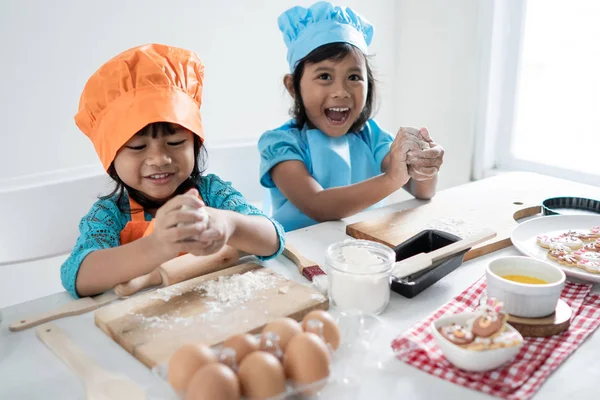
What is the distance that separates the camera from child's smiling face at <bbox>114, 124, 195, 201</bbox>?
993mm

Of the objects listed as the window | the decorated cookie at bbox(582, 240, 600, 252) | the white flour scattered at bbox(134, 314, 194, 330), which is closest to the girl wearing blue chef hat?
the decorated cookie at bbox(582, 240, 600, 252)

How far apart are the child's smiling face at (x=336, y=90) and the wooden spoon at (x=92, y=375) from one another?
2.94 ft

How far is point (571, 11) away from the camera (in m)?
2.02

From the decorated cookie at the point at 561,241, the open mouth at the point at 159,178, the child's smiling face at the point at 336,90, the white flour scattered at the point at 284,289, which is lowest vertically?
the decorated cookie at the point at 561,241

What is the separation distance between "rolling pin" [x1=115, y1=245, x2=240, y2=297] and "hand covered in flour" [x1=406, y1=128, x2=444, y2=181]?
1.57ft

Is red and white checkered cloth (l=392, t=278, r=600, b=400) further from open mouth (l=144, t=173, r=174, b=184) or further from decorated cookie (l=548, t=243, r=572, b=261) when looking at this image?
open mouth (l=144, t=173, r=174, b=184)

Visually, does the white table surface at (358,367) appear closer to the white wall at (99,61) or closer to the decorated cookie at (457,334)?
the decorated cookie at (457,334)

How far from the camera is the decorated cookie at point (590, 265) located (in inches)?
35.9

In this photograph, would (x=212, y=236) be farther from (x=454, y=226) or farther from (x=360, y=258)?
(x=454, y=226)

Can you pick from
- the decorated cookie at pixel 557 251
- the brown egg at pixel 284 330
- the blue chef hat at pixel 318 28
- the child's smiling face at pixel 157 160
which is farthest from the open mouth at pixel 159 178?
the decorated cookie at pixel 557 251

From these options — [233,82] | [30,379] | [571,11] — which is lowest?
[30,379]

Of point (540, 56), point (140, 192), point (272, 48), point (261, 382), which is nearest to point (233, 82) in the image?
point (272, 48)

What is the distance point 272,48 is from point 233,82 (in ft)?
0.70

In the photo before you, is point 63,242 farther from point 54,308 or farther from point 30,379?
point 30,379
